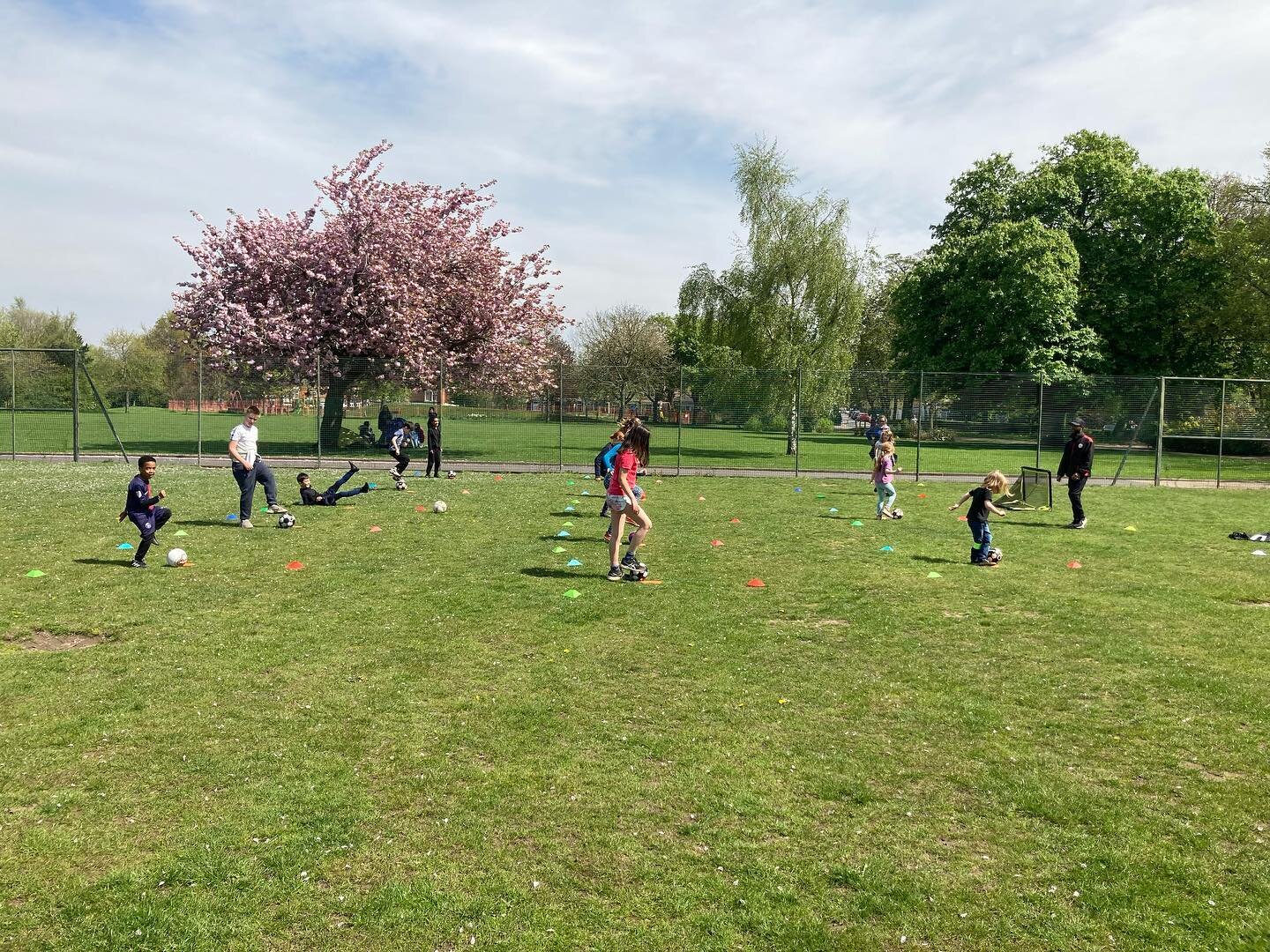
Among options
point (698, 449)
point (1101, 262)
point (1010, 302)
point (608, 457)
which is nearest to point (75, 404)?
point (698, 449)

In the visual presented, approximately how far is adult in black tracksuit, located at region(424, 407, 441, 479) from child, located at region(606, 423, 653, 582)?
1225 centimetres

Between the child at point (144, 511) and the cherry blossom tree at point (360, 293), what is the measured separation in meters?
19.9

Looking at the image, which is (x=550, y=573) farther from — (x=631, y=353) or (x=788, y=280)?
(x=631, y=353)

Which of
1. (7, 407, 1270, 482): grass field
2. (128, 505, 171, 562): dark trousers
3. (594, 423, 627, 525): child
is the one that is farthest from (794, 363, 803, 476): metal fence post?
(128, 505, 171, 562): dark trousers

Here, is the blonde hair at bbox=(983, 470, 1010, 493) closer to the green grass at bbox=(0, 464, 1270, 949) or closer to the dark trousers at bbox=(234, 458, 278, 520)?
the green grass at bbox=(0, 464, 1270, 949)

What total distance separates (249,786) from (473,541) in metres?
7.97

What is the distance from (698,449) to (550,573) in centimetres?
1784

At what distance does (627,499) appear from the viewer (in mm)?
9539

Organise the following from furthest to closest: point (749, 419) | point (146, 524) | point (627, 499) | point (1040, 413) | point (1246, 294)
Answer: point (1246, 294)
point (749, 419)
point (1040, 413)
point (146, 524)
point (627, 499)

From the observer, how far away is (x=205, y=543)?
11664 mm

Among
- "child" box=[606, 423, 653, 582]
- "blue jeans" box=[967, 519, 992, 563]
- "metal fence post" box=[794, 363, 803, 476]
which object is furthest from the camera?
"metal fence post" box=[794, 363, 803, 476]

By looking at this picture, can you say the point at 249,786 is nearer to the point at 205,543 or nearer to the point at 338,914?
the point at 338,914

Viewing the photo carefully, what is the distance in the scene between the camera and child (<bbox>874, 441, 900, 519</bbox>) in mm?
15195

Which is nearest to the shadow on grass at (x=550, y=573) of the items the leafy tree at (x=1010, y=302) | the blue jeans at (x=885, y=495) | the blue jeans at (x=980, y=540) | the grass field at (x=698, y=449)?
the blue jeans at (x=980, y=540)
